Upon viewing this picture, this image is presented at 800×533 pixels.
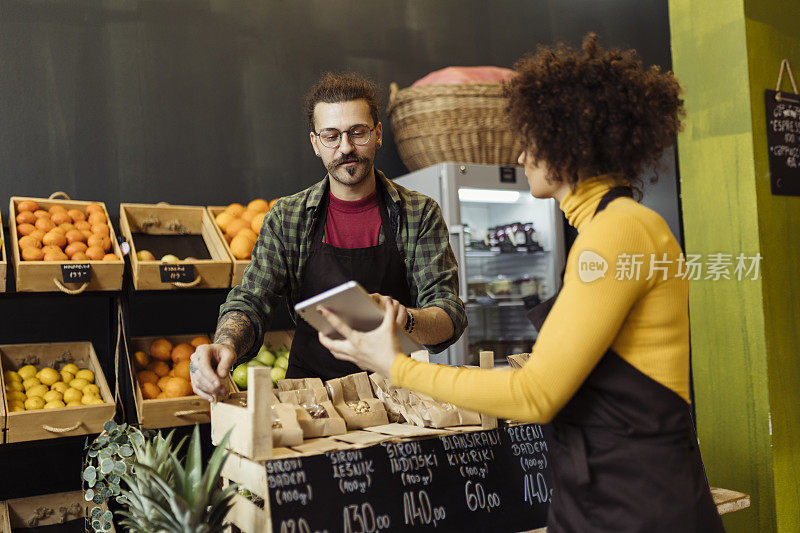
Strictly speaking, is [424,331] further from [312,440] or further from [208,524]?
[208,524]

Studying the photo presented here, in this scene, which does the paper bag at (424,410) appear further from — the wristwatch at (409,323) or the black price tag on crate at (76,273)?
the black price tag on crate at (76,273)

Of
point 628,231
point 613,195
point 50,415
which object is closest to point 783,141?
point 613,195

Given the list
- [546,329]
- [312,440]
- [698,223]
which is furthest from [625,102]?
[698,223]

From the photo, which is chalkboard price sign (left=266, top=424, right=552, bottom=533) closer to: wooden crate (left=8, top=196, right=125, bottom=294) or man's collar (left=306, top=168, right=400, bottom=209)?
man's collar (left=306, top=168, right=400, bottom=209)

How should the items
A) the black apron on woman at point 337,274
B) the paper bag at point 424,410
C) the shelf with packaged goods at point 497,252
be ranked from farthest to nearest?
the shelf with packaged goods at point 497,252, the black apron on woman at point 337,274, the paper bag at point 424,410

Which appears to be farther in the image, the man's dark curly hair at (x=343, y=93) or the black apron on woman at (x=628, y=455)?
the man's dark curly hair at (x=343, y=93)

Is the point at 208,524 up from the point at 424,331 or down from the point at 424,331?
down

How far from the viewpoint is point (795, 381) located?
3072 millimetres

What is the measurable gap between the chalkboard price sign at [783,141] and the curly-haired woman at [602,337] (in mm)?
2045

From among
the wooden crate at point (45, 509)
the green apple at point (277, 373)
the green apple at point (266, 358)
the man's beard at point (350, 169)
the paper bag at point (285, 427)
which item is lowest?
the wooden crate at point (45, 509)

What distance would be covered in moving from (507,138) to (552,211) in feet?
1.77

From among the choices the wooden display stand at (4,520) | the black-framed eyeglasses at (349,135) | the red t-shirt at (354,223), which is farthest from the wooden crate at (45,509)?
the black-framed eyeglasses at (349,135)

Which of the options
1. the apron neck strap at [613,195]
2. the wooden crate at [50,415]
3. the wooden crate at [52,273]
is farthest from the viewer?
the wooden crate at [52,273]

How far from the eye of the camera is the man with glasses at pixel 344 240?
7.39 ft
